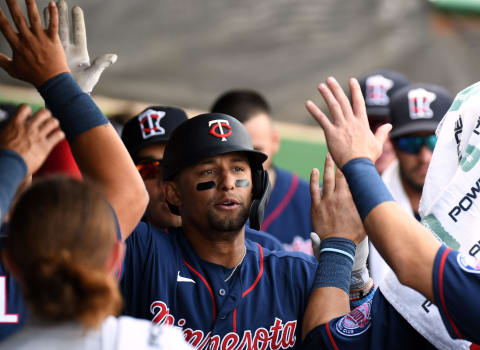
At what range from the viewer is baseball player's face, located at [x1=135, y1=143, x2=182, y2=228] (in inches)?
104

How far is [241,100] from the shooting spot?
3607 mm

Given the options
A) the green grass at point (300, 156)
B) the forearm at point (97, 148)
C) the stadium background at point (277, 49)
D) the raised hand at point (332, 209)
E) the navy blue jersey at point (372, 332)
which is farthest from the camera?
the green grass at point (300, 156)

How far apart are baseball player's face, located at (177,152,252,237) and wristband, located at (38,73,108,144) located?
0.66 metres

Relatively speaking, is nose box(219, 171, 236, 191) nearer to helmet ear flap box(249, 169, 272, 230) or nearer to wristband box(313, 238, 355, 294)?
helmet ear flap box(249, 169, 272, 230)

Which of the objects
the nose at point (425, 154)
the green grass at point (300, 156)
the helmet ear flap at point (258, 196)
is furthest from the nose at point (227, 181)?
the green grass at point (300, 156)

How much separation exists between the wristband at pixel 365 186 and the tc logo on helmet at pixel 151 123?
1.31 metres

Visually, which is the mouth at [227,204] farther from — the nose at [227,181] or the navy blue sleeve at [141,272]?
the navy blue sleeve at [141,272]

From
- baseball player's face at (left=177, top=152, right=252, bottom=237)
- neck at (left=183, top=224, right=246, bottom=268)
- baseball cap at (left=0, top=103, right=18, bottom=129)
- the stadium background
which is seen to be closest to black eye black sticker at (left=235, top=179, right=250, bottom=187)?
baseball player's face at (left=177, top=152, right=252, bottom=237)

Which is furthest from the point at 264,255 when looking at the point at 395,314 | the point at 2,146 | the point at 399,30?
the point at 399,30

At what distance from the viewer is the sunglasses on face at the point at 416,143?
3.27m

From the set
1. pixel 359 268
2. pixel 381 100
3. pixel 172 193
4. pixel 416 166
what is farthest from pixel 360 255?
pixel 381 100

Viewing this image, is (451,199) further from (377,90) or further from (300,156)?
(300,156)

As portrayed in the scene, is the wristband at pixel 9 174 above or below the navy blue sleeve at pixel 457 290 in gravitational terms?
above

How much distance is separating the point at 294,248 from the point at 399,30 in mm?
2647
